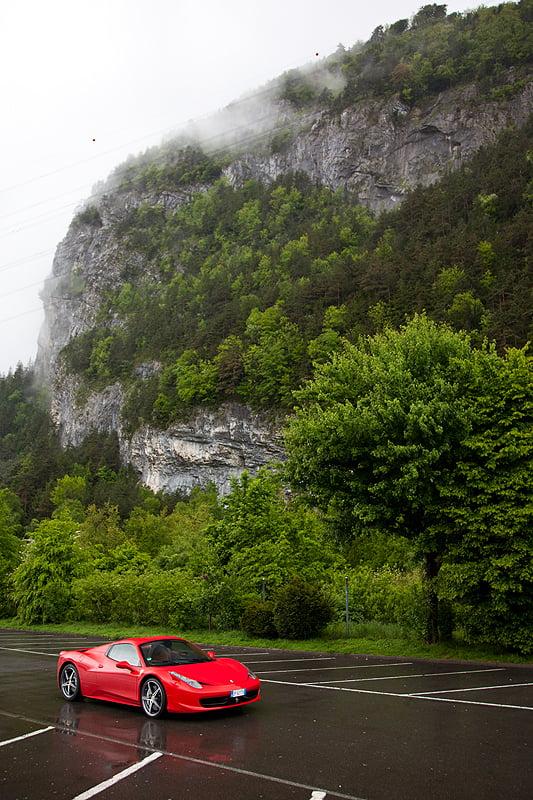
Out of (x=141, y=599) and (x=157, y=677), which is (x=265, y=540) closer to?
(x=141, y=599)

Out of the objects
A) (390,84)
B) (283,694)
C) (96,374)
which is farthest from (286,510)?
(390,84)

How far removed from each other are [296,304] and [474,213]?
1120 inches

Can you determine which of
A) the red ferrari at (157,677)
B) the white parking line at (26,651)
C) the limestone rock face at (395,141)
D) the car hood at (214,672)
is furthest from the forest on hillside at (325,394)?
the red ferrari at (157,677)

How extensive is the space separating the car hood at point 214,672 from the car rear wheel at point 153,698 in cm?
31

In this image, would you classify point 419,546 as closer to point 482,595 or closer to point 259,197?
point 482,595

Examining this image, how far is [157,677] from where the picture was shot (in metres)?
8.74

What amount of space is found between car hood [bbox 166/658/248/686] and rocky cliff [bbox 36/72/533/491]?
68882 millimetres

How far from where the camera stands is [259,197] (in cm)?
15812

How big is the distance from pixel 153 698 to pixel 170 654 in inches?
29.3

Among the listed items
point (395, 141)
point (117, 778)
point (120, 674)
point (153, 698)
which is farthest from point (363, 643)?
point (395, 141)

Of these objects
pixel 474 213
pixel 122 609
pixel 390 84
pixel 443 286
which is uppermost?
pixel 390 84

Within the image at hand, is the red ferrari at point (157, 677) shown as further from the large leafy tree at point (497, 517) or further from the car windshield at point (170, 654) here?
the large leafy tree at point (497, 517)

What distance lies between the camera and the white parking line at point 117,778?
5566 mm

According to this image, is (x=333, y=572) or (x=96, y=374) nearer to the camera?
(x=333, y=572)
